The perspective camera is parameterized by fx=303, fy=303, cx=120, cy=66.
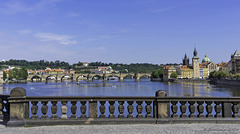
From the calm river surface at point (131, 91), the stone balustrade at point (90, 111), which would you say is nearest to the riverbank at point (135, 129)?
the stone balustrade at point (90, 111)

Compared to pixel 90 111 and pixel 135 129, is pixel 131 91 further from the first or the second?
pixel 135 129

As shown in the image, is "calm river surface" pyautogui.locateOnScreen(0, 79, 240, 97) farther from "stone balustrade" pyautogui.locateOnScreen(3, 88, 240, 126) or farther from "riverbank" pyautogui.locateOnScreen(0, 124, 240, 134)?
"riverbank" pyautogui.locateOnScreen(0, 124, 240, 134)

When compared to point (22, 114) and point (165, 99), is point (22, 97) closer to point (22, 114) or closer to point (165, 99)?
point (22, 114)

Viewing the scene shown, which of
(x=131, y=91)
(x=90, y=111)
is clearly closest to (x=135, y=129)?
(x=90, y=111)

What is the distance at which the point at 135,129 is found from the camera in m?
9.34

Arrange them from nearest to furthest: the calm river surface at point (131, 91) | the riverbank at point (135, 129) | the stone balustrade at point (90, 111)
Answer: the riverbank at point (135, 129) < the stone balustrade at point (90, 111) < the calm river surface at point (131, 91)

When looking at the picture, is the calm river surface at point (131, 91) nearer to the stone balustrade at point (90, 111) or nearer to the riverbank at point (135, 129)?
the stone balustrade at point (90, 111)

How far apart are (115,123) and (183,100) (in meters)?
2.42

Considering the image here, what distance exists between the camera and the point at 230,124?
10.1 metres

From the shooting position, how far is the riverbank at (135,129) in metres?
9.00

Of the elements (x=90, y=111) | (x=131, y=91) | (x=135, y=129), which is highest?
(x=90, y=111)

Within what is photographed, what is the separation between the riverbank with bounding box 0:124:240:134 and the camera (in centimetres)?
900

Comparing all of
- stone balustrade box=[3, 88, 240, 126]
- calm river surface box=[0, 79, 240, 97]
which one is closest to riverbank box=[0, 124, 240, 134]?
stone balustrade box=[3, 88, 240, 126]

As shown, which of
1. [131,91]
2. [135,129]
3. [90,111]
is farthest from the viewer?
[131,91]
